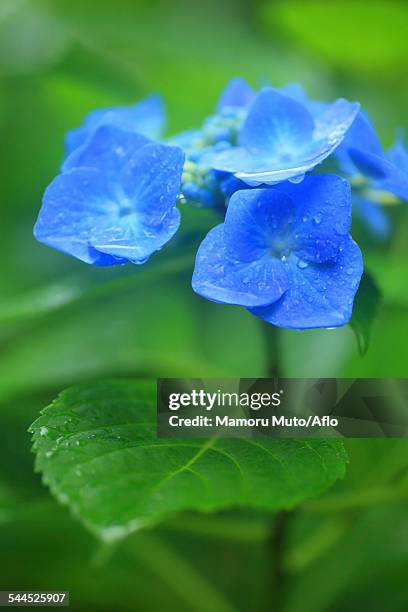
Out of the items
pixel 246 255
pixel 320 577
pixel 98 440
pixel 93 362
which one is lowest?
pixel 320 577

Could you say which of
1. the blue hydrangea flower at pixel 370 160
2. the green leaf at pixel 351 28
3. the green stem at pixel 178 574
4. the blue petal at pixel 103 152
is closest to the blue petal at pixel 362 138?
the blue hydrangea flower at pixel 370 160

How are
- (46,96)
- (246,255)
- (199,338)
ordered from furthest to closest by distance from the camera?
(46,96)
(199,338)
(246,255)

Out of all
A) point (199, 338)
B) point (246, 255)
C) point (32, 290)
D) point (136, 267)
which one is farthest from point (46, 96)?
point (246, 255)

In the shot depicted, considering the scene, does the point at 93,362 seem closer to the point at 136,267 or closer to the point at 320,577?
the point at 136,267

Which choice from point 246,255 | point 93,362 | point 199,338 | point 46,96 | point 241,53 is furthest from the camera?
point 241,53

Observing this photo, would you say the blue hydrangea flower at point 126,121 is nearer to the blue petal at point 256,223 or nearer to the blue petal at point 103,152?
the blue petal at point 103,152

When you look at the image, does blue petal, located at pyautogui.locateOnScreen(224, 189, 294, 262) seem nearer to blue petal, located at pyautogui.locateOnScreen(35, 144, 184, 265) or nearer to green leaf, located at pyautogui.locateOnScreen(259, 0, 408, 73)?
blue petal, located at pyautogui.locateOnScreen(35, 144, 184, 265)
